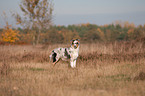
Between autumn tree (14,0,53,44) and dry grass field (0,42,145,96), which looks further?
autumn tree (14,0,53,44)

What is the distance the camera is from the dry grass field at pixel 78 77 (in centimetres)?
428

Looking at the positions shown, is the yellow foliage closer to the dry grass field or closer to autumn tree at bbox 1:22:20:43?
autumn tree at bbox 1:22:20:43

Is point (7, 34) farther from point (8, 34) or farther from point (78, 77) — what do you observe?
point (78, 77)

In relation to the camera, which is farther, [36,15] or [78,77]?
[36,15]

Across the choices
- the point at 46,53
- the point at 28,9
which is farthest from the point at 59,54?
the point at 28,9

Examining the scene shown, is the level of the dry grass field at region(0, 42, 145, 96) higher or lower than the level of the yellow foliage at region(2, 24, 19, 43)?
lower

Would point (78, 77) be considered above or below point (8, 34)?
below

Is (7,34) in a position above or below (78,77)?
above

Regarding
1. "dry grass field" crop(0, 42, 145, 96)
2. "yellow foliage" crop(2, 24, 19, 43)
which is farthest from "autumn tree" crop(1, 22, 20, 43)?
"dry grass field" crop(0, 42, 145, 96)

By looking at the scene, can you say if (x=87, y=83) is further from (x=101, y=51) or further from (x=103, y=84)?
(x=101, y=51)

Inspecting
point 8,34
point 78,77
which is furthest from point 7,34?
point 78,77

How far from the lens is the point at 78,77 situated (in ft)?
19.6

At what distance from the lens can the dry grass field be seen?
4279 mm

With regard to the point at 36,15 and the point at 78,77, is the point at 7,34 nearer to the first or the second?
the point at 36,15
